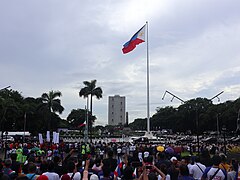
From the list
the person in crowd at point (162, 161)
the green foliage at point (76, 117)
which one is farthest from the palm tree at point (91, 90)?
the green foliage at point (76, 117)

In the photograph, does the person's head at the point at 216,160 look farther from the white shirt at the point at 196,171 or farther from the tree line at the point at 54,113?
the tree line at the point at 54,113

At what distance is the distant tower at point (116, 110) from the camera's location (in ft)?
433

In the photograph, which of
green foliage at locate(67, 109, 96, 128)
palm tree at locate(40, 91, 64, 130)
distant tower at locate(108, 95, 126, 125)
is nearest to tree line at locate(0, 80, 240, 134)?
palm tree at locate(40, 91, 64, 130)

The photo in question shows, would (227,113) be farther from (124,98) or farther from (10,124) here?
(124,98)

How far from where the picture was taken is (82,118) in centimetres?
11525

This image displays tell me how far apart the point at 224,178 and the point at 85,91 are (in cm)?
5185

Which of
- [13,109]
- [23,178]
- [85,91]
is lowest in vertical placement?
[23,178]

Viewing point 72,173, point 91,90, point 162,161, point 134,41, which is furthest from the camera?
point 91,90

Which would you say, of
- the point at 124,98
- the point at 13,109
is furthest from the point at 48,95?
the point at 124,98

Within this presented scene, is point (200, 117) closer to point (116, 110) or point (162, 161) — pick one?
point (116, 110)

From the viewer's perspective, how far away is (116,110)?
13338 cm

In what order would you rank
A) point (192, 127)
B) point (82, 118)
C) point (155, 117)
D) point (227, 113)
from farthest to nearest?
point (155, 117) → point (82, 118) → point (192, 127) → point (227, 113)

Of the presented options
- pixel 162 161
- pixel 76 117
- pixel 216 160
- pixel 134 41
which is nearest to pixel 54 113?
pixel 134 41

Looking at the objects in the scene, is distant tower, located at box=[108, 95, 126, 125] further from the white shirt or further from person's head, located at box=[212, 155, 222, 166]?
person's head, located at box=[212, 155, 222, 166]
